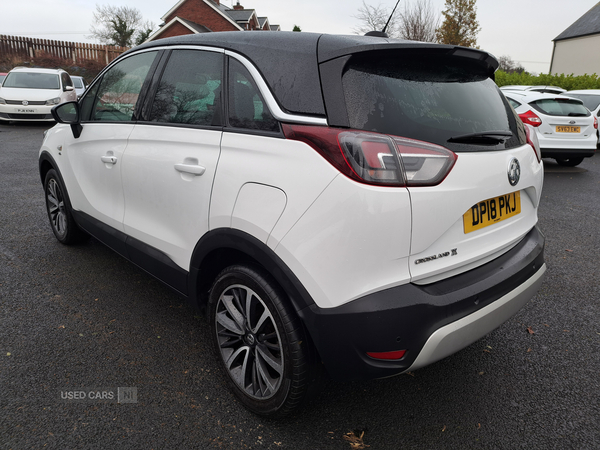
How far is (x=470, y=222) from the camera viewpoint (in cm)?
201

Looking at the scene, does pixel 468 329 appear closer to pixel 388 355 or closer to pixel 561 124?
pixel 388 355

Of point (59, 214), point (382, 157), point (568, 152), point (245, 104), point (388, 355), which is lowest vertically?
point (568, 152)

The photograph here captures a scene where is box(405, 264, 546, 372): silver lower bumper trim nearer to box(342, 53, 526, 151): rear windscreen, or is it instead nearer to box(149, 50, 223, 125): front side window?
box(342, 53, 526, 151): rear windscreen

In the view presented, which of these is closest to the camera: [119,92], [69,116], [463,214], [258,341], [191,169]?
[463,214]

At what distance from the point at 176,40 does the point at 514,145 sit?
206 centimetres

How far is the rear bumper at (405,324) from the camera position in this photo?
181 centimetres

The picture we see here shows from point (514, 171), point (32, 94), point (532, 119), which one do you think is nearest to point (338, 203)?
point (514, 171)

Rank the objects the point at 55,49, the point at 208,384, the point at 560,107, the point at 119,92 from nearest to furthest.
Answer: the point at 208,384 < the point at 119,92 < the point at 560,107 < the point at 55,49

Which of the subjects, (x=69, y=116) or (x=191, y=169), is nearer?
(x=191, y=169)

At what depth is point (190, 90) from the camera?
2.66 meters

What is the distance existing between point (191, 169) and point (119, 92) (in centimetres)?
135

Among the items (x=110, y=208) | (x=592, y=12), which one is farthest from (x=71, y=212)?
(x=592, y=12)

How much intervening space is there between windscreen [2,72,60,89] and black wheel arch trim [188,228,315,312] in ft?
49.9

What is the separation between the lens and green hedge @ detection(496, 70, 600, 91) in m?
20.7
